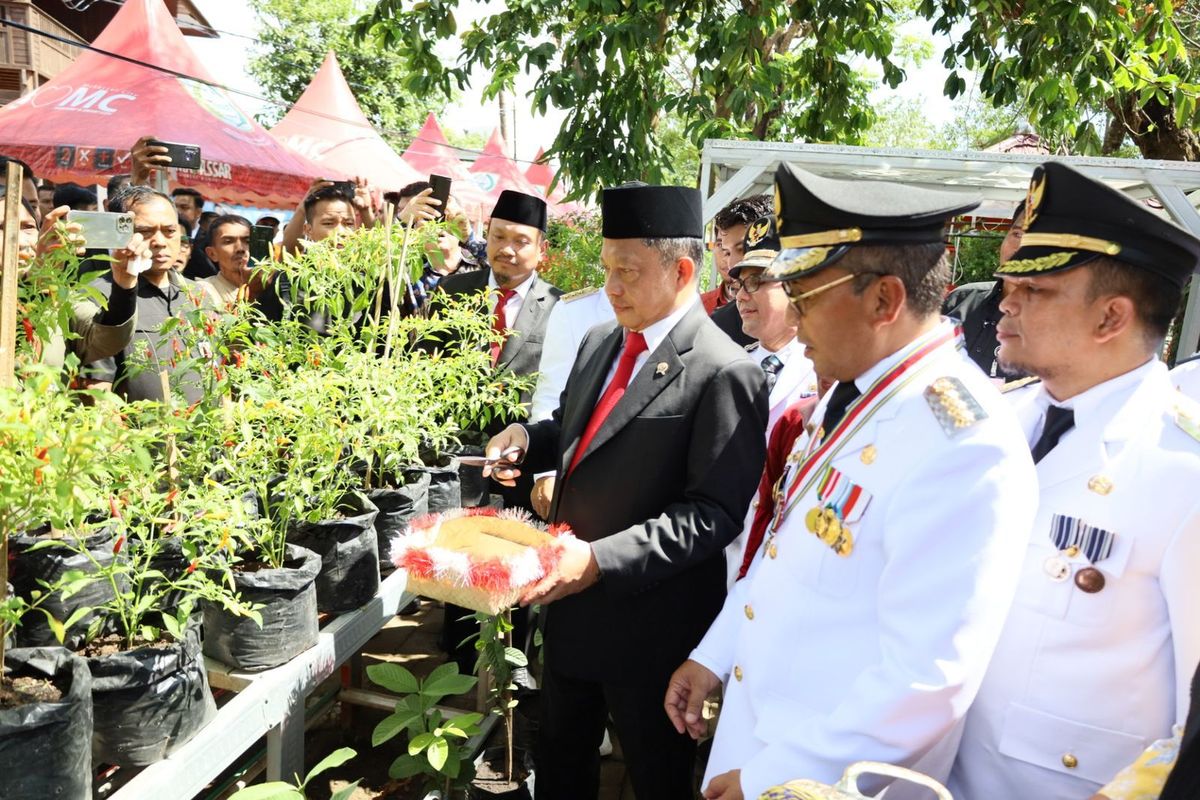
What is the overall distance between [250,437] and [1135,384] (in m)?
1.88

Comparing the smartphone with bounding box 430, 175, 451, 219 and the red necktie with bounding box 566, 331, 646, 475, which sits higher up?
the smartphone with bounding box 430, 175, 451, 219

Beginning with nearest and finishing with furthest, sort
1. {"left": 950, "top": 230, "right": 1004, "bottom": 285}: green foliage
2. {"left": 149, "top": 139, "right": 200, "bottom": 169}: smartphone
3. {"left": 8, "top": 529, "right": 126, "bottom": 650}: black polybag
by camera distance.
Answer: {"left": 8, "top": 529, "right": 126, "bottom": 650}: black polybag
{"left": 149, "top": 139, "right": 200, "bottom": 169}: smartphone
{"left": 950, "top": 230, "right": 1004, "bottom": 285}: green foliage

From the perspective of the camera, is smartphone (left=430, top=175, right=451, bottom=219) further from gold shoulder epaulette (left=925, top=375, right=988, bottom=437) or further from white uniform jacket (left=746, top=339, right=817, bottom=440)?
gold shoulder epaulette (left=925, top=375, right=988, bottom=437)

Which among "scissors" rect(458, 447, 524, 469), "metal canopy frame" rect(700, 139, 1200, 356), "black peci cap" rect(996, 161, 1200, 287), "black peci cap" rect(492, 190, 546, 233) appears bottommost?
"scissors" rect(458, 447, 524, 469)

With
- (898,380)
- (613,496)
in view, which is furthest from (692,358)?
(898,380)

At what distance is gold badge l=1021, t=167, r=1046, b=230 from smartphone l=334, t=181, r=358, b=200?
3.41 metres

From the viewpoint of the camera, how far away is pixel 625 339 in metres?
2.34

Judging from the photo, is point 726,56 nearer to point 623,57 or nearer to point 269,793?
point 623,57

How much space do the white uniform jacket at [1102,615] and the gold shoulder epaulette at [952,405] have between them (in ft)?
0.73

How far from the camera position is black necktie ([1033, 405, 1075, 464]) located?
1.44 m

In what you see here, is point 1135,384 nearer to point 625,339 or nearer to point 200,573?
point 625,339

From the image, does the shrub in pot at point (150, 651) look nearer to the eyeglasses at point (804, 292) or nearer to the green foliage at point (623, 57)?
the eyeglasses at point (804, 292)

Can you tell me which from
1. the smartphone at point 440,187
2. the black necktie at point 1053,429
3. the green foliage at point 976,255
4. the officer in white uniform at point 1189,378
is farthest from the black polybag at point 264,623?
the green foliage at point 976,255

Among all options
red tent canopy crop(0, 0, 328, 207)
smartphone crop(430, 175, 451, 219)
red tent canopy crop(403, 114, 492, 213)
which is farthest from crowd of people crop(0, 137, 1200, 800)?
red tent canopy crop(403, 114, 492, 213)
